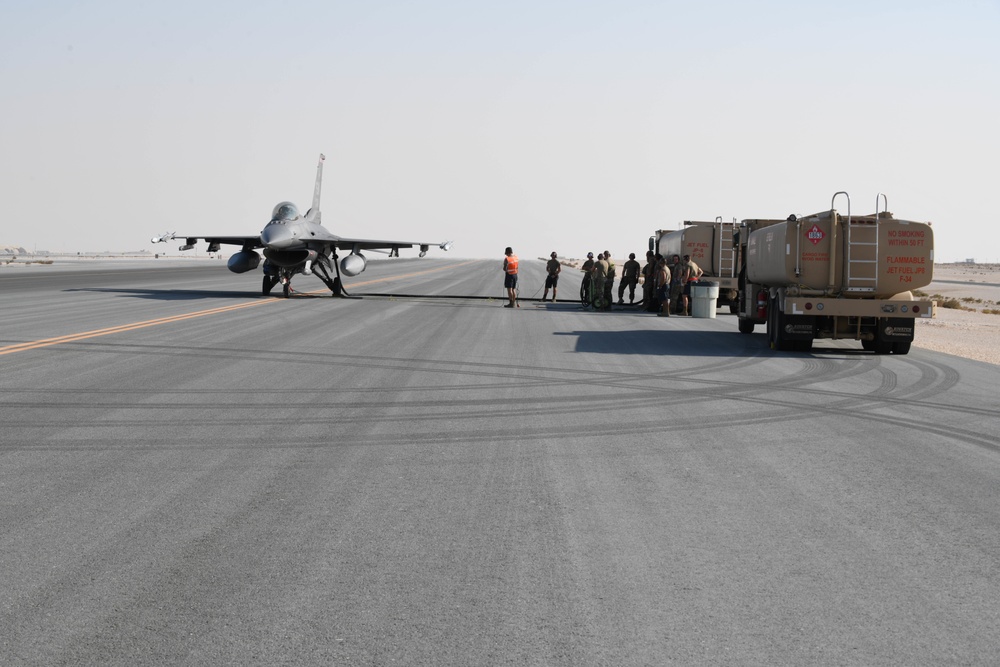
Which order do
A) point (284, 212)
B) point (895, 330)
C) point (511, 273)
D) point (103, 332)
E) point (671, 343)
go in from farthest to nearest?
point (284, 212)
point (511, 273)
point (671, 343)
point (103, 332)
point (895, 330)

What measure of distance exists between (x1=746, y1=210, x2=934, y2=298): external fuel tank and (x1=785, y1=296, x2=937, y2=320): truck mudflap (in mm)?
241

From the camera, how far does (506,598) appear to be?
15.9 feet

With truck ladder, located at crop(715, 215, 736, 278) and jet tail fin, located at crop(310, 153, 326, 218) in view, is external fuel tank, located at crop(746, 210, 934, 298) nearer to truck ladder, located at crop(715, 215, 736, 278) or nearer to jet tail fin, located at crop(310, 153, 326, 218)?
truck ladder, located at crop(715, 215, 736, 278)

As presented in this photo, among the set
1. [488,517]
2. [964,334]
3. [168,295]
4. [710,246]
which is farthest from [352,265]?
[488,517]

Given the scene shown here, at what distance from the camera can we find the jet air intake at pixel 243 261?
3525cm

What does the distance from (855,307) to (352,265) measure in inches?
824

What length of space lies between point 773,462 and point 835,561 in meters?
2.78

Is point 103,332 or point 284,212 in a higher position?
point 284,212

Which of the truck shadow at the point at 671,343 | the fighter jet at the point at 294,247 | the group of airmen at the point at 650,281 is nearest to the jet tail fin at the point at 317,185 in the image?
the fighter jet at the point at 294,247

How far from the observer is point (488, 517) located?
638 cm

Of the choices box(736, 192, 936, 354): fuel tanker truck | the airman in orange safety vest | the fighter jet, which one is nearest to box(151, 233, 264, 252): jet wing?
the fighter jet

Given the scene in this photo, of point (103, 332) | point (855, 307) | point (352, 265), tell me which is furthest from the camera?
point (352, 265)

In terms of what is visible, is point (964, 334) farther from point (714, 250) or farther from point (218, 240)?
point (218, 240)

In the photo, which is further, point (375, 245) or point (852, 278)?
point (375, 245)
